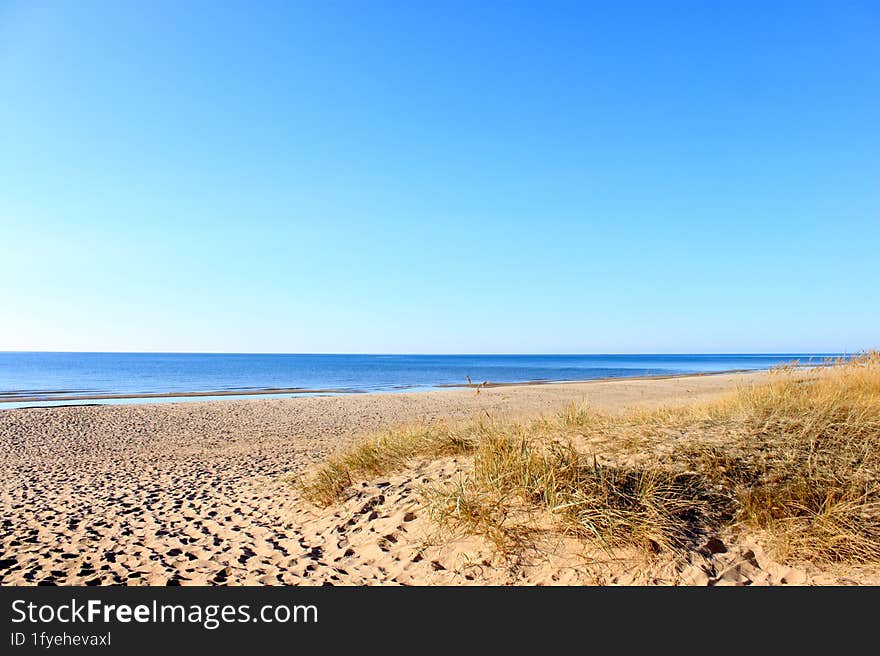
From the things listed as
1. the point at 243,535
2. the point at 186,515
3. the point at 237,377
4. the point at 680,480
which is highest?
the point at 680,480

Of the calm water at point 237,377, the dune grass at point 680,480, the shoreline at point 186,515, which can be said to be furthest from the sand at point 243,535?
the calm water at point 237,377

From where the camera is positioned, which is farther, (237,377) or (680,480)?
(237,377)

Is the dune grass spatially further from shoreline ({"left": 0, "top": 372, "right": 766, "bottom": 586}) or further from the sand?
shoreline ({"left": 0, "top": 372, "right": 766, "bottom": 586})

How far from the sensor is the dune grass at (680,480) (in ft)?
14.4

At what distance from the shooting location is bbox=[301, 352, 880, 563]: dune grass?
4.39 m

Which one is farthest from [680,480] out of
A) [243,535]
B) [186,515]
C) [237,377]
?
[237,377]

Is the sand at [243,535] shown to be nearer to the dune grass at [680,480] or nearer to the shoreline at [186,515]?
the shoreline at [186,515]

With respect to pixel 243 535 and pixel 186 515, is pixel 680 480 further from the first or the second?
pixel 186 515

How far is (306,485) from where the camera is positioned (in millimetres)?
7328

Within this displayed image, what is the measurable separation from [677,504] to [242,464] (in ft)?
30.2

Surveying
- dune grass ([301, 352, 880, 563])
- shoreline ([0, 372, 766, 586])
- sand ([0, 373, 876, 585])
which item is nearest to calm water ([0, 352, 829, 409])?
dune grass ([301, 352, 880, 563])

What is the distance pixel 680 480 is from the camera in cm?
535
